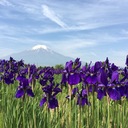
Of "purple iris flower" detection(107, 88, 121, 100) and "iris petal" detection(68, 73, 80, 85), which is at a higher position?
"iris petal" detection(68, 73, 80, 85)

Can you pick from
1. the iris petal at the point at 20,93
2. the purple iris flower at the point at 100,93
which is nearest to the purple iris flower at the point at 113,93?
the purple iris flower at the point at 100,93

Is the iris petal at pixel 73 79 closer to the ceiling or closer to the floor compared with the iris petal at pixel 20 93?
closer to the ceiling

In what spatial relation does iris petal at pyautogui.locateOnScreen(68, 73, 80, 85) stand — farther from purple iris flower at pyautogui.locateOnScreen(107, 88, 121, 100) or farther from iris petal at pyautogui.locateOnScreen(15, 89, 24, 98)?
iris petal at pyautogui.locateOnScreen(15, 89, 24, 98)

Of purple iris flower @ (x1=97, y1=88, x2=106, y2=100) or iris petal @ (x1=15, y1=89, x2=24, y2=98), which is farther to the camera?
iris petal @ (x1=15, y1=89, x2=24, y2=98)

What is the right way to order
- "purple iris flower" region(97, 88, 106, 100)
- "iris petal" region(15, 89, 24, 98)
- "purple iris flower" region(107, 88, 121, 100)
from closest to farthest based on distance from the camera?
"purple iris flower" region(107, 88, 121, 100)
"purple iris flower" region(97, 88, 106, 100)
"iris petal" region(15, 89, 24, 98)

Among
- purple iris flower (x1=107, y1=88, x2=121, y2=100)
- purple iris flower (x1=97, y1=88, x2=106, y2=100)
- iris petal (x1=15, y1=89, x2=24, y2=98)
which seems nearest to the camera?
purple iris flower (x1=107, y1=88, x2=121, y2=100)

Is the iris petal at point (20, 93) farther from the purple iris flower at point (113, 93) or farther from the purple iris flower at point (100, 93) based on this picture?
the purple iris flower at point (113, 93)

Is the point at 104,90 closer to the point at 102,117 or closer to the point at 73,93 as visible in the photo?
the point at 73,93

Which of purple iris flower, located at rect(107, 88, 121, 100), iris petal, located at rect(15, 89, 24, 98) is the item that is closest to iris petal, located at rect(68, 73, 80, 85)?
purple iris flower, located at rect(107, 88, 121, 100)

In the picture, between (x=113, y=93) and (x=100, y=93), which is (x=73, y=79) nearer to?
(x=100, y=93)

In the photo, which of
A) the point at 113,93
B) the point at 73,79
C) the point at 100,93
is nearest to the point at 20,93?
the point at 73,79

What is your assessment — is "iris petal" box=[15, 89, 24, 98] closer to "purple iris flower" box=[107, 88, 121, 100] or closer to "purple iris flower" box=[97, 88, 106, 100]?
"purple iris flower" box=[97, 88, 106, 100]

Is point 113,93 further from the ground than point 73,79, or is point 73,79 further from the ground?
point 73,79

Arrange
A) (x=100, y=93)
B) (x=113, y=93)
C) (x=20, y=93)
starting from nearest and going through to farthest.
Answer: (x=113, y=93) < (x=100, y=93) < (x=20, y=93)
